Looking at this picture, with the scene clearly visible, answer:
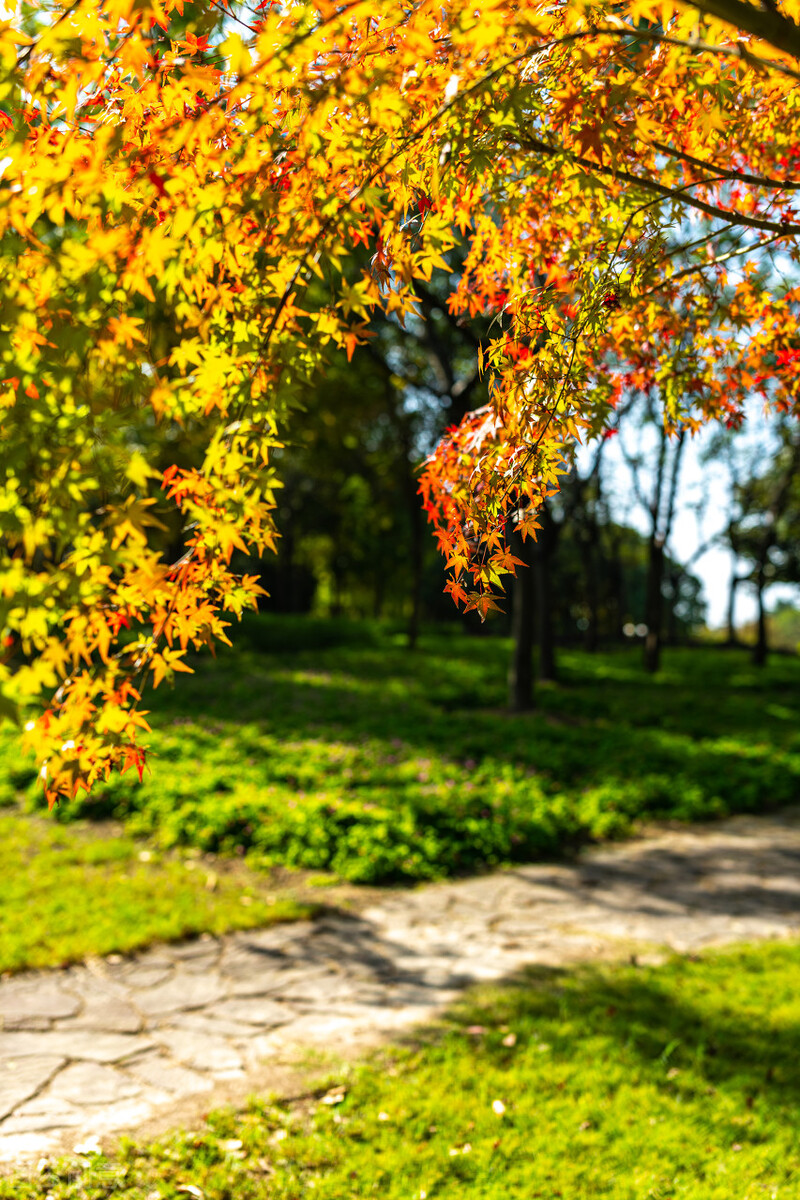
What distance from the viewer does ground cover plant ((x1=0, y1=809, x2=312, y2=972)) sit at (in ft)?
18.2

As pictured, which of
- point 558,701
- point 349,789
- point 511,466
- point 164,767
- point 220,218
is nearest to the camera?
point 220,218

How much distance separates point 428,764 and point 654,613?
35.4ft

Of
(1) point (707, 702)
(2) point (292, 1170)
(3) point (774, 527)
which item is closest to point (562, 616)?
(3) point (774, 527)

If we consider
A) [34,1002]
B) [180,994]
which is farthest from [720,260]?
[34,1002]

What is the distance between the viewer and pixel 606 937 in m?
5.83

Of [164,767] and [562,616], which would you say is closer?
[164,767]

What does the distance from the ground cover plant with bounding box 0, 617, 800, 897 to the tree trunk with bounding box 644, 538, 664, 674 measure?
111cm

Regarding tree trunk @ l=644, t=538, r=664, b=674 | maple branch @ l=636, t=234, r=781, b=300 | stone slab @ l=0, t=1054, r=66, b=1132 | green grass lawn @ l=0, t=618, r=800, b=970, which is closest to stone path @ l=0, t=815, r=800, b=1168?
stone slab @ l=0, t=1054, r=66, b=1132

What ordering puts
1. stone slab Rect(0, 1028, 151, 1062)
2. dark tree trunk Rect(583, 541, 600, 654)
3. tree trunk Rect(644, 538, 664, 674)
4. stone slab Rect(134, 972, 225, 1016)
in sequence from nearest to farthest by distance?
stone slab Rect(0, 1028, 151, 1062) < stone slab Rect(134, 972, 225, 1016) < tree trunk Rect(644, 538, 664, 674) < dark tree trunk Rect(583, 541, 600, 654)

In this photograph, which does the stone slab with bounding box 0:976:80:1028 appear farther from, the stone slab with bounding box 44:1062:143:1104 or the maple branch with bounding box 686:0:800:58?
the maple branch with bounding box 686:0:800:58

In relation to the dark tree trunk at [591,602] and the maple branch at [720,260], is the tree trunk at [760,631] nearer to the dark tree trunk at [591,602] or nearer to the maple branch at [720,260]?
the dark tree trunk at [591,602]

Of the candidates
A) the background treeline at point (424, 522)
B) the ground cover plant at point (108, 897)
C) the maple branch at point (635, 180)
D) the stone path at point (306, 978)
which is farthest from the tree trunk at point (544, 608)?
the maple branch at point (635, 180)

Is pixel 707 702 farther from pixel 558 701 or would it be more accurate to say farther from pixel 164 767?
pixel 164 767

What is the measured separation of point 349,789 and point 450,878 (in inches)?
83.6
